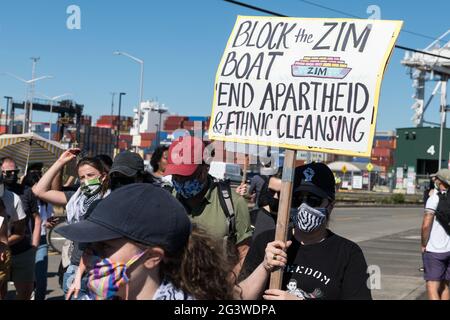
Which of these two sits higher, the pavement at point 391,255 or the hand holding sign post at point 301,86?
the hand holding sign post at point 301,86

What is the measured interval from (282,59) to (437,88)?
81269 mm

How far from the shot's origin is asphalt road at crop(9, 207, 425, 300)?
918 centimetres

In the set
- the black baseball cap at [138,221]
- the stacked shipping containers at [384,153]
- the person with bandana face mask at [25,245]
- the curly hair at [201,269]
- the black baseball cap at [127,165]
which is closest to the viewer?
the black baseball cap at [138,221]

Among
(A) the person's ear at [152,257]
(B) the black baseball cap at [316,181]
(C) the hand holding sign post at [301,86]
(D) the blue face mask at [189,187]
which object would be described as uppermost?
(C) the hand holding sign post at [301,86]

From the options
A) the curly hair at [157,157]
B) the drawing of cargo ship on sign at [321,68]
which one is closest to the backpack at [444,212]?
the curly hair at [157,157]

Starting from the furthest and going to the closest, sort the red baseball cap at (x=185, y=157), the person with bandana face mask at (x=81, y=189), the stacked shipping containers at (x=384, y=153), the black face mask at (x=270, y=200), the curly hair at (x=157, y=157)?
the stacked shipping containers at (x=384, y=153)
the curly hair at (x=157, y=157)
the black face mask at (x=270, y=200)
the person with bandana face mask at (x=81, y=189)
the red baseball cap at (x=185, y=157)

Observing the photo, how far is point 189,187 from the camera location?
4.26 meters

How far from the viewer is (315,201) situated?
3438mm

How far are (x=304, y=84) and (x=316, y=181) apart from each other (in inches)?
20.0

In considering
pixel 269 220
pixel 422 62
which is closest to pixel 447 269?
pixel 269 220

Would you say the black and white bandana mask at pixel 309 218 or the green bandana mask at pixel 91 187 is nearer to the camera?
the black and white bandana mask at pixel 309 218

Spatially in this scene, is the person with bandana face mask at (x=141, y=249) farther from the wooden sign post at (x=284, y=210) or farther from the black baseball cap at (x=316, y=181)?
the black baseball cap at (x=316, y=181)

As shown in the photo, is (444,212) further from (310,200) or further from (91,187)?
(310,200)

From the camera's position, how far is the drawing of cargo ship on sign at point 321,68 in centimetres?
338
